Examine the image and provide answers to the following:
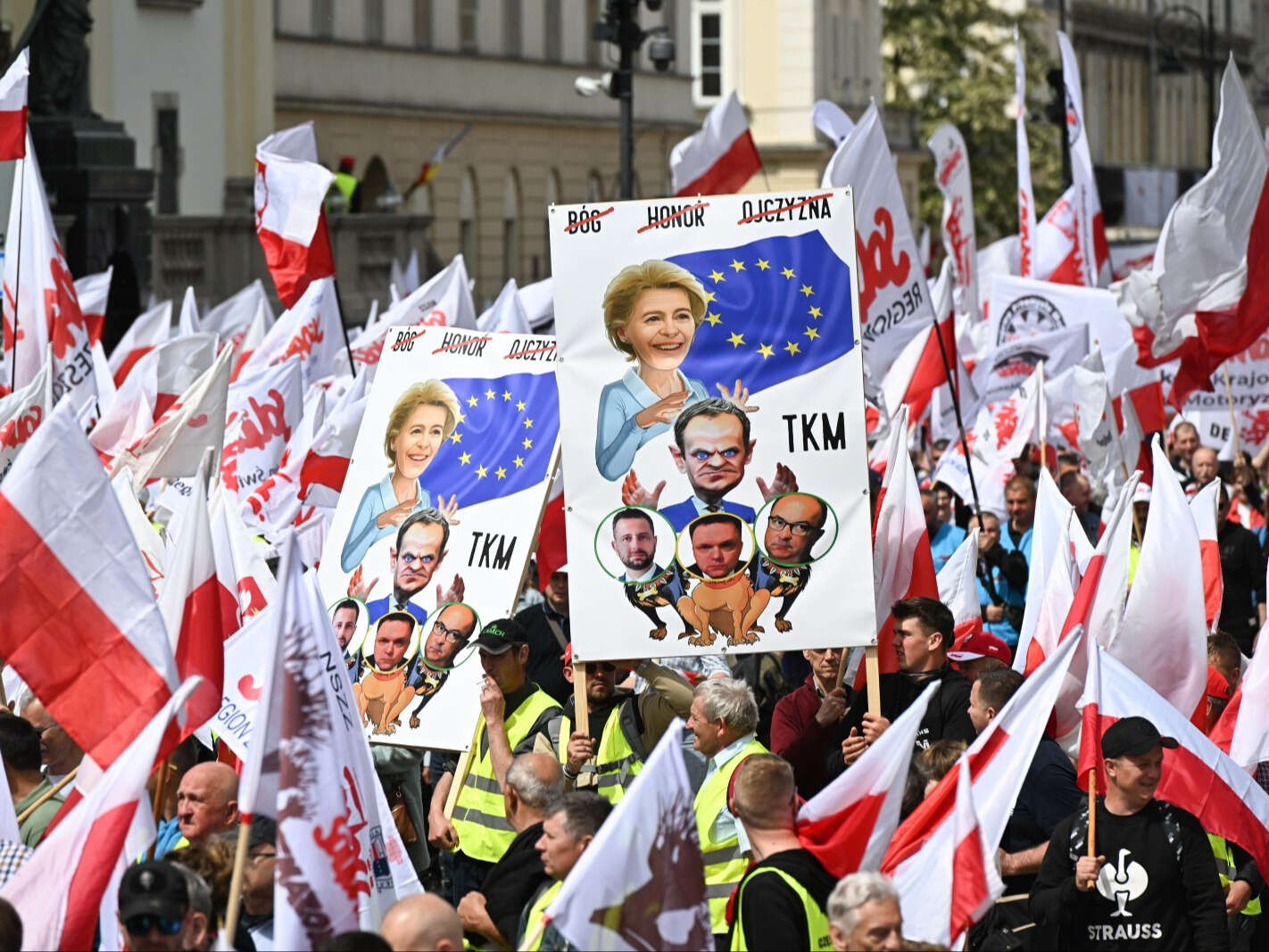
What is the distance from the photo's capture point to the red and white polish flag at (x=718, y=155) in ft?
59.8

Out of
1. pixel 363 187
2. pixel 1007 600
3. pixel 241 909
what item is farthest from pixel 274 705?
pixel 363 187

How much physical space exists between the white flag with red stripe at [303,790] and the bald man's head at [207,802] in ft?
2.21

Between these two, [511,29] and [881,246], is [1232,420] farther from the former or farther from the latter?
[511,29]

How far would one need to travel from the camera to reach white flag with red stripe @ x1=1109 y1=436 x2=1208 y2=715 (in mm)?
8766

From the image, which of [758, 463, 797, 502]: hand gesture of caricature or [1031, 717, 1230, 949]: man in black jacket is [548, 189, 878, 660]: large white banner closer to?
[758, 463, 797, 502]: hand gesture of caricature

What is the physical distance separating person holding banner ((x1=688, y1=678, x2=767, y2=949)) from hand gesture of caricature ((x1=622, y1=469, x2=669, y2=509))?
745mm

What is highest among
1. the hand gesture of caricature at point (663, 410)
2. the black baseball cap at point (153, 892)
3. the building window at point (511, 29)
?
the building window at point (511, 29)

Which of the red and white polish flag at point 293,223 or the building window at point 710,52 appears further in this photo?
the building window at point 710,52

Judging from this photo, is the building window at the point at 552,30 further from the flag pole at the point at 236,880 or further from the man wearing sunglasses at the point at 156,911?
the man wearing sunglasses at the point at 156,911

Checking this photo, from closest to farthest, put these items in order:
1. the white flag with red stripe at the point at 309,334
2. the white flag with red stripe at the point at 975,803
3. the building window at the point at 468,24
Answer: the white flag with red stripe at the point at 975,803
the white flag with red stripe at the point at 309,334
the building window at the point at 468,24

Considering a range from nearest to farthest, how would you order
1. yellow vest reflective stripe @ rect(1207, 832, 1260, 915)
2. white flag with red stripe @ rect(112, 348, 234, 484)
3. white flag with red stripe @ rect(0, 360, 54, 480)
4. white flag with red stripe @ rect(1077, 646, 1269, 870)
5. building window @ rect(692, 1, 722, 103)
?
white flag with red stripe @ rect(1077, 646, 1269, 870) < yellow vest reflective stripe @ rect(1207, 832, 1260, 915) < white flag with red stripe @ rect(0, 360, 54, 480) < white flag with red stripe @ rect(112, 348, 234, 484) < building window @ rect(692, 1, 722, 103)

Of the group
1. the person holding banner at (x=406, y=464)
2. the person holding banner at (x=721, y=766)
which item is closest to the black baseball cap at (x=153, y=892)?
the person holding banner at (x=721, y=766)

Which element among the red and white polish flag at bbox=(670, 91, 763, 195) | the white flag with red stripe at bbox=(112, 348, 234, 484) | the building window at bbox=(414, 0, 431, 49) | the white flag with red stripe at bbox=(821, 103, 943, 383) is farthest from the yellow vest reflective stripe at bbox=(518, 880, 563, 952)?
the building window at bbox=(414, 0, 431, 49)

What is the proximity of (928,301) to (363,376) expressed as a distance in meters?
2.79
